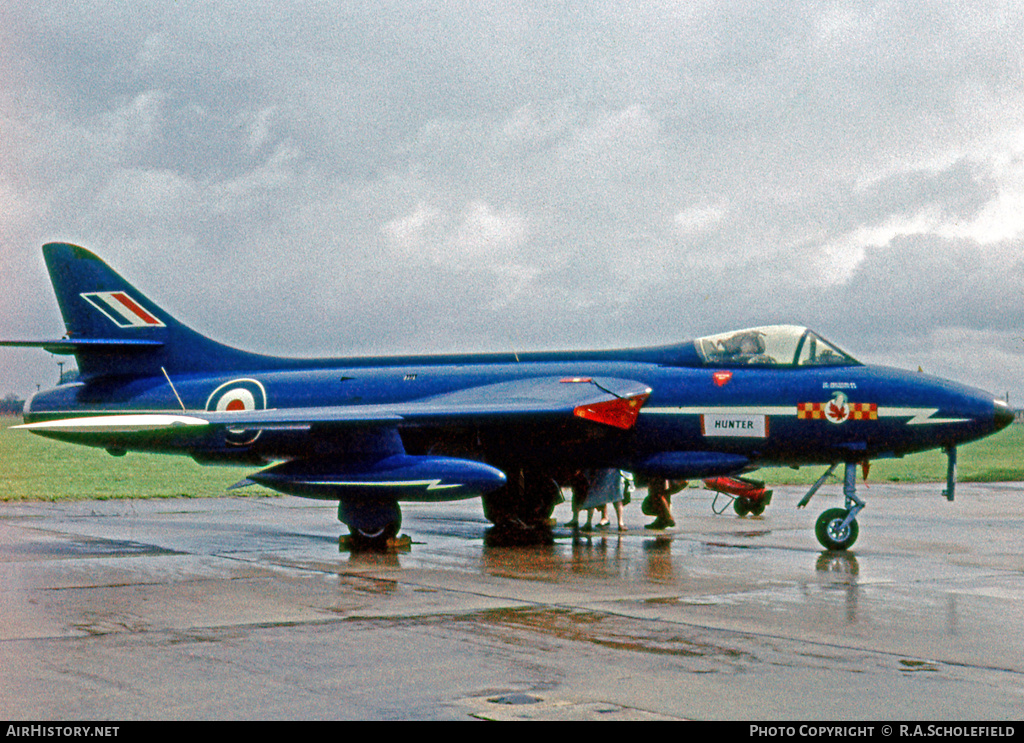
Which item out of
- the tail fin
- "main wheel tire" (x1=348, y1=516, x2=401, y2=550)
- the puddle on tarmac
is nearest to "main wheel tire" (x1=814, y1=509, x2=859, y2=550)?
"main wheel tire" (x1=348, y1=516, x2=401, y2=550)

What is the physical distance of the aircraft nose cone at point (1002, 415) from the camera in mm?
14103

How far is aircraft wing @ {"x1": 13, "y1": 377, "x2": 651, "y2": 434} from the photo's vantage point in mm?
12812

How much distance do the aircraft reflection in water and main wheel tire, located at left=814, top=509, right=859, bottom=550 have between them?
19 mm

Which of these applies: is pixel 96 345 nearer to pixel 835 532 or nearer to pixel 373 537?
pixel 373 537

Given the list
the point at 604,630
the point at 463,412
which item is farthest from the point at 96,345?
the point at 604,630

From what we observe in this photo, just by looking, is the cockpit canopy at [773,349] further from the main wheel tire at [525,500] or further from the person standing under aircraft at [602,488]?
the main wheel tire at [525,500]

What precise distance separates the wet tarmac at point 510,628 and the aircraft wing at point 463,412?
1.62 meters

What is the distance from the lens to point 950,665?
22.5 ft

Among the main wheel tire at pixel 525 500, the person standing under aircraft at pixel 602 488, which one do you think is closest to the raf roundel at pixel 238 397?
the main wheel tire at pixel 525 500

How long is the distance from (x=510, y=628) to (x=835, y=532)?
713 centimetres

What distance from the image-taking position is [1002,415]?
14.1m

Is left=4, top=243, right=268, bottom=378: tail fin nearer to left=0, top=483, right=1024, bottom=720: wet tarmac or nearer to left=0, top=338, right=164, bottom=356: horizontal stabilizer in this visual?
left=0, top=338, right=164, bottom=356: horizontal stabilizer
